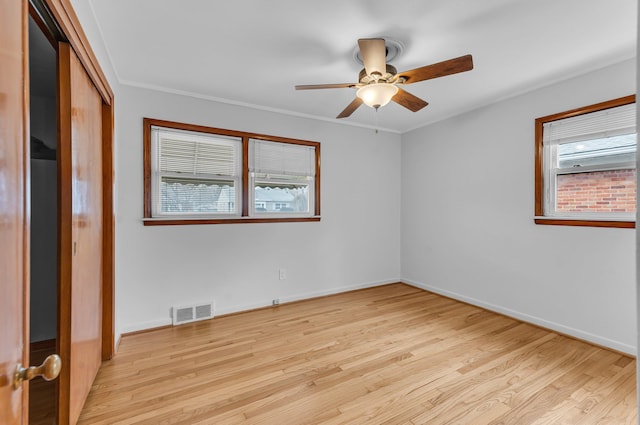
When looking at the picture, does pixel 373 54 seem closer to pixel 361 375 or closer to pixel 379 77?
pixel 379 77

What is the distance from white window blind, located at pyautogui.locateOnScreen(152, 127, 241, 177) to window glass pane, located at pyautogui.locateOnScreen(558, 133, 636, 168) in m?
3.44

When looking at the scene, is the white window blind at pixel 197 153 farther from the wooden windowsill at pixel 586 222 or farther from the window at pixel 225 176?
the wooden windowsill at pixel 586 222

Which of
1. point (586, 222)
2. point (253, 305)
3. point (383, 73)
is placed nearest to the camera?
point (383, 73)

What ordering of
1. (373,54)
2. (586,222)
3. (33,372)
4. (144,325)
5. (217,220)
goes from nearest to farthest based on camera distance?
(33,372)
(373,54)
(586,222)
(144,325)
(217,220)

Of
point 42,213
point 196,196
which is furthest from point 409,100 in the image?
point 42,213

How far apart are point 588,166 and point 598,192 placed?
0.26m

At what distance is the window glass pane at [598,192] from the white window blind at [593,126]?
343mm

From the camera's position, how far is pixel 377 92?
7.08 feet

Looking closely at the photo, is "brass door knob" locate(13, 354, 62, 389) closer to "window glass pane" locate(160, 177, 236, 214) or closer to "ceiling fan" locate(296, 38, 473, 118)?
"ceiling fan" locate(296, 38, 473, 118)

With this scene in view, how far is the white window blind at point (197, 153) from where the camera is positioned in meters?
3.06

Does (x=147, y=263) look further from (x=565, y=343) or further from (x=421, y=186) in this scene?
(x=565, y=343)

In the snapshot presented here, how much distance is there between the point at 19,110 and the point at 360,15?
1844 millimetres

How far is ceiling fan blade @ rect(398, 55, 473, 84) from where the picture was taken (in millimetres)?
1807

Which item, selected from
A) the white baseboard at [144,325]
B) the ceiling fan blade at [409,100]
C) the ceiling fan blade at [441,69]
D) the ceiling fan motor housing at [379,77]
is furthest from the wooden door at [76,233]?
the ceiling fan blade at [409,100]
